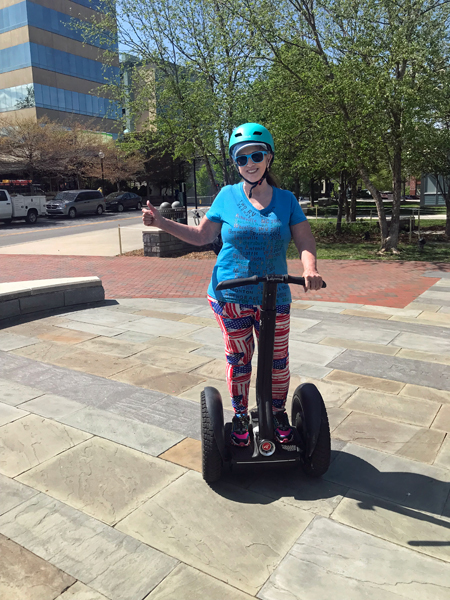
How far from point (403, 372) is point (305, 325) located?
1.91m

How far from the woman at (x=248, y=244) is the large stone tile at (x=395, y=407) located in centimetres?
126

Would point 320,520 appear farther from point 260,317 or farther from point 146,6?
point 146,6

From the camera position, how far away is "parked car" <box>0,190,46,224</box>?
2666 centimetres

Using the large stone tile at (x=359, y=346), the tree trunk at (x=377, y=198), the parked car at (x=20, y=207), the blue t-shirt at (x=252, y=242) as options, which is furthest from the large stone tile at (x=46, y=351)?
the parked car at (x=20, y=207)

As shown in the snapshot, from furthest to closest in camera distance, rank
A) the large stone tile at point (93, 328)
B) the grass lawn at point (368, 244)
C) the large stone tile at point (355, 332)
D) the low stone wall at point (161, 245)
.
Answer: the low stone wall at point (161, 245) < the grass lawn at point (368, 244) < the large stone tile at point (93, 328) < the large stone tile at point (355, 332)

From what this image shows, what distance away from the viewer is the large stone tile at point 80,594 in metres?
2.29

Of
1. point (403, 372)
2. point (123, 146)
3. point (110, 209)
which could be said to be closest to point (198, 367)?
point (403, 372)

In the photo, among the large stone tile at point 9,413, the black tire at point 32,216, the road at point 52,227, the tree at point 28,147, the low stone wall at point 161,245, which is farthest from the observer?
the tree at point 28,147

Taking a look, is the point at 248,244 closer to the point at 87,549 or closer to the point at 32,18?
the point at 87,549

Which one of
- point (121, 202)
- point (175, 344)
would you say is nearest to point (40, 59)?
point (121, 202)

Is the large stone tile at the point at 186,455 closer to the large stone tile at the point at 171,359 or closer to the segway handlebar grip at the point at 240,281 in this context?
the segway handlebar grip at the point at 240,281

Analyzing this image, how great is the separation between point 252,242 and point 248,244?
0.02 metres

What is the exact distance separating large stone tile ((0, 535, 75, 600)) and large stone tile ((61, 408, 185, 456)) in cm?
109

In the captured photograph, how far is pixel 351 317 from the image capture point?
722 cm
